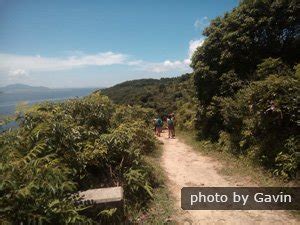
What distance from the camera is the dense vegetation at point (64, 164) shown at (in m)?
4.07

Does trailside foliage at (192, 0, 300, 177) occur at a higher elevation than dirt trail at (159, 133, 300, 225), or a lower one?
higher

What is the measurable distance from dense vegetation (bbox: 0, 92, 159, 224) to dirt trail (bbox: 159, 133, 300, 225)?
46.2 inches

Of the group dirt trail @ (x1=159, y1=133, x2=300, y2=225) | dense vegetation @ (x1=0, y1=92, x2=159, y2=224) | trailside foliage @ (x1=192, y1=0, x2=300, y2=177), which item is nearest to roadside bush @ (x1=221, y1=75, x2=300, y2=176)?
trailside foliage @ (x1=192, y1=0, x2=300, y2=177)

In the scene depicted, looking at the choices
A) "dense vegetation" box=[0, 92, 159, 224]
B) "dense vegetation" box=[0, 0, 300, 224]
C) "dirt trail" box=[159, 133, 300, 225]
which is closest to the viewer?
"dense vegetation" box=[0, 92, 159, 224]

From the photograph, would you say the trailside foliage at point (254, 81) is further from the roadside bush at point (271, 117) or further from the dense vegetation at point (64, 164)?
the dense vegetation at point (64, 164)

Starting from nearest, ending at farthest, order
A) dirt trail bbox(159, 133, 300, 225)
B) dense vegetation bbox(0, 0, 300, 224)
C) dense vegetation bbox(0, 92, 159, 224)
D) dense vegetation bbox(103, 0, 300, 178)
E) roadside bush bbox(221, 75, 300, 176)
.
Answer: dense vegetation bbox(0, 92, 159, 224), dense vegetation bbox(0, 0, 300, 224), dirt trail bbox(159, 133, 300, 225), roadside bush bbox(221, 75, 300, 176), dense vegetation bbox(103, 0, 300, 178)

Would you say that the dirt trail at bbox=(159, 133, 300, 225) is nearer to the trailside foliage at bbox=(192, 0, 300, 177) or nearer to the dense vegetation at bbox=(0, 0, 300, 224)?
the dense vegetation at bbox=(0, 0, 300, 224)

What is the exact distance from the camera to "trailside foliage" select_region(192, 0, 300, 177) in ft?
26.8

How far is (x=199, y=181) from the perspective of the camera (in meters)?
8.45

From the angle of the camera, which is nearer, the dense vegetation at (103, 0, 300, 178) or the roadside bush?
the roadside bush

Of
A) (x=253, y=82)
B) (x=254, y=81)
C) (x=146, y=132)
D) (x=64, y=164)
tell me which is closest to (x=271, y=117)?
(x=253, y=82)

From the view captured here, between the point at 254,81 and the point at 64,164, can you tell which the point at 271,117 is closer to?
the point at 254,81

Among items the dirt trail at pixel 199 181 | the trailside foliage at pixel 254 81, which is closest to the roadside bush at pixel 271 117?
the trailside foliage at pixel 254 81

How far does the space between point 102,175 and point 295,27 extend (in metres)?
11.0
